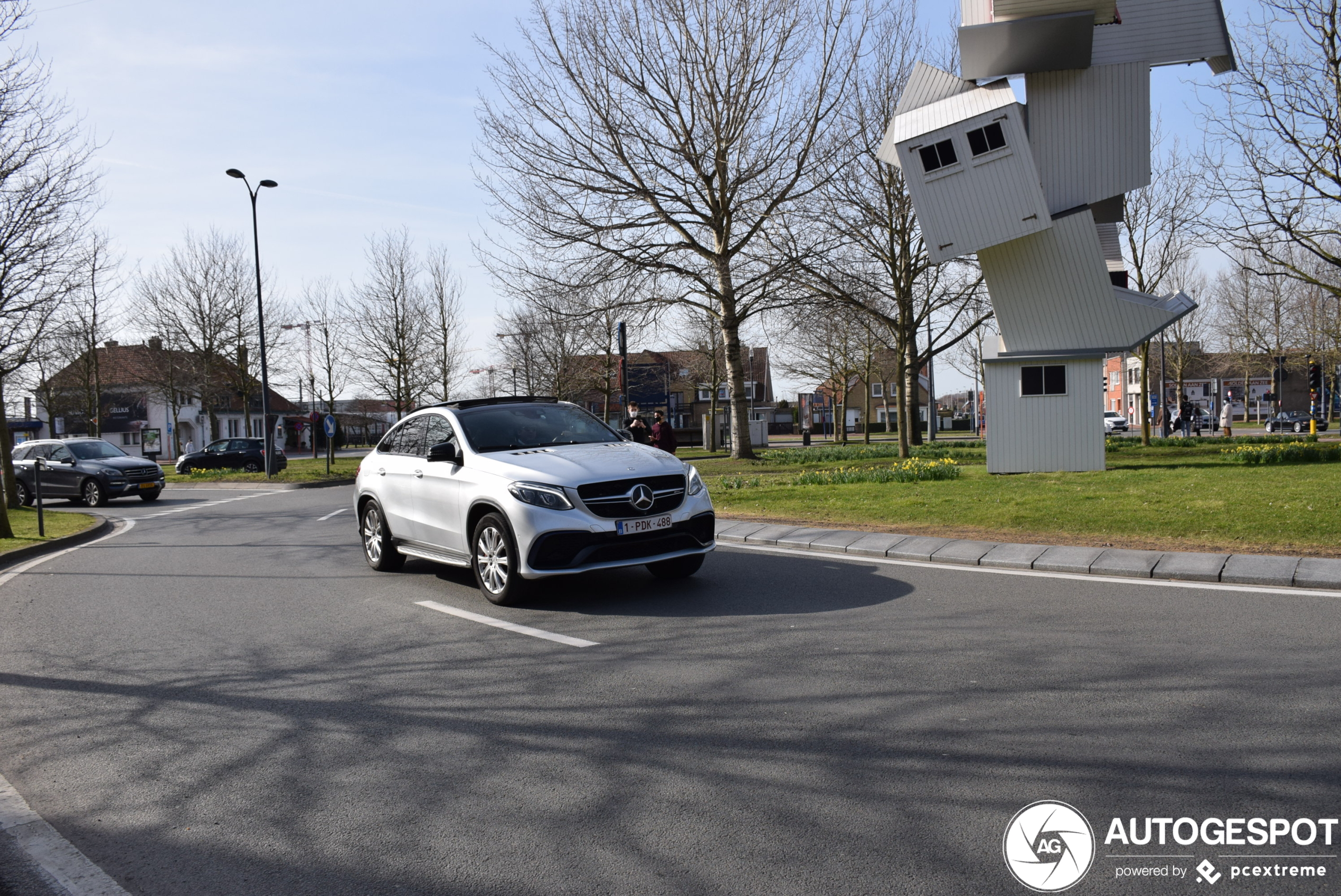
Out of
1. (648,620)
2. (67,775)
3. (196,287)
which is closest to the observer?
(67,775)

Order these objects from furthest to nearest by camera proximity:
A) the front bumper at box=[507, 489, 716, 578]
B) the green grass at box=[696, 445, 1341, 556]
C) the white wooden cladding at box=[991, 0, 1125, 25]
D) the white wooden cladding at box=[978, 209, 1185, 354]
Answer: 1. the white wooden cladding at box=[978, 209, 1185, 354]
2. the white wooden cladding at box=[991, 0, 1125, 25]
3. the green grass at box=[696, 445, 1341, 556]
4. the front bumper at box=[507, 489, 716, 578]

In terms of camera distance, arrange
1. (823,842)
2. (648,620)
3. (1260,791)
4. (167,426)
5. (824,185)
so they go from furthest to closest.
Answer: (167,426) < (824,185) < (648,620) < (1260,791) < (823,842)

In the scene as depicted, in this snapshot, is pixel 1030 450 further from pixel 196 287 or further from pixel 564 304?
pixel 196 287

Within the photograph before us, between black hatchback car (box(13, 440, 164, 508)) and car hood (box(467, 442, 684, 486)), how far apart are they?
730 inches

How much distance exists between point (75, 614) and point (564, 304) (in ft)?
60.5

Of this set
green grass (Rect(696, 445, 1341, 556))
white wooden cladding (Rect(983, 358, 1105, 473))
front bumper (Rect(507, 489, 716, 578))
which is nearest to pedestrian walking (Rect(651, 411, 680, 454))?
green grass (Rect(696, 445, 1341, 556))

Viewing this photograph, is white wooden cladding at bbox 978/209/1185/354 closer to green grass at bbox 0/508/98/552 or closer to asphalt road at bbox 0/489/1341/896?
asphalt road at bbox 0/489/1341/896

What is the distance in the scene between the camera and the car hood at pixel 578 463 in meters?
7.54

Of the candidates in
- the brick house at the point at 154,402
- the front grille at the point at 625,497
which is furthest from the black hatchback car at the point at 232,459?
the front grille at the point at 625,497

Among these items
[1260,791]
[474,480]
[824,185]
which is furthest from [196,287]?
[1260,791]

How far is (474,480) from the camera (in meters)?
8.02

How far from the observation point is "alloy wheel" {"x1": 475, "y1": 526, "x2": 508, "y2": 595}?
25.2 ft

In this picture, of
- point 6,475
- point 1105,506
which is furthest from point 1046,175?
point 6,475

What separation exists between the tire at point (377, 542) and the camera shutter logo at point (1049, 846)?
7443mm
